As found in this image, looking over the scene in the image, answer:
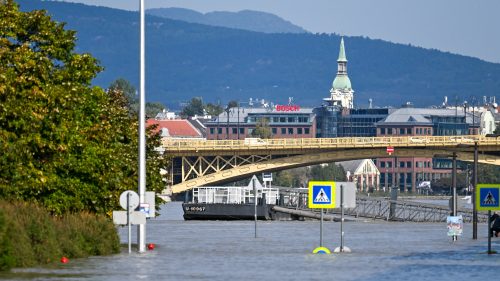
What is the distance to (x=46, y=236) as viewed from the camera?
4600 cm

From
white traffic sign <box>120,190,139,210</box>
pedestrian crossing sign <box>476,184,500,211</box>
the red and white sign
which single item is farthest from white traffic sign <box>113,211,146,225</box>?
the red and white sign

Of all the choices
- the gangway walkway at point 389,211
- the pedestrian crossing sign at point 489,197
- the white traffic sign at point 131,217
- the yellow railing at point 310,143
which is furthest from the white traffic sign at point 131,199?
the yellow railing at point 310,143

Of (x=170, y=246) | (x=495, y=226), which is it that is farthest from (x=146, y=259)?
(x=495, y=226)

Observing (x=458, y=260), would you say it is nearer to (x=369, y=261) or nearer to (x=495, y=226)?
(x=369, y=261)

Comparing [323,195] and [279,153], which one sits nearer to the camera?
[323,195]

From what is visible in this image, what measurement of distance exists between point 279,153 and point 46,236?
109 m

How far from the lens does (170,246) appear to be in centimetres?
6562

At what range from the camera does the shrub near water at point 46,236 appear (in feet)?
140

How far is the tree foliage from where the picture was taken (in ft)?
173

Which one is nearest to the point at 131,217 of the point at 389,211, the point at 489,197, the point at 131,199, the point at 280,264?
the point at 131,199

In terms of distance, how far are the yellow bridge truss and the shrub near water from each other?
9672 cm

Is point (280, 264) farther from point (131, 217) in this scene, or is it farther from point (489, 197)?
point (489, 197)

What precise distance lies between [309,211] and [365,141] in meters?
25.0

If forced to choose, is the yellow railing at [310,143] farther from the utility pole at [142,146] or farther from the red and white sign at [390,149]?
the utility pole at [142,146]
